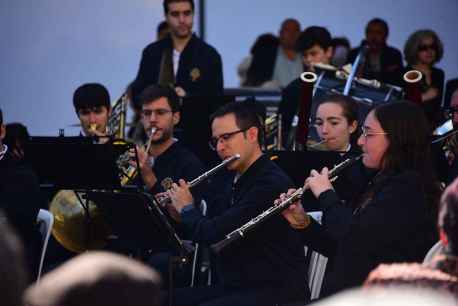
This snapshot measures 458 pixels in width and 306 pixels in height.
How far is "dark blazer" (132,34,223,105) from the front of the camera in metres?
6.91

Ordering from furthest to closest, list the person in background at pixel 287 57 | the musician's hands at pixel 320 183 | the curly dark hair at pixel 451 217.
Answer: the person in background at pixel 287 57 < the musician's hands at pixel 320 183 < the curly dark hair at pixel 451 217

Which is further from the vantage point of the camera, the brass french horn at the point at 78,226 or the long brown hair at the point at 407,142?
the brass french horn at the point at 78,226

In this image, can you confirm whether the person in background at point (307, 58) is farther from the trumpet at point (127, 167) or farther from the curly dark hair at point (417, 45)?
the trumpet at point (127, 167)

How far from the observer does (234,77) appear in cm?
909

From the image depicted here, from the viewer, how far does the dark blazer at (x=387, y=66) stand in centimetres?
697

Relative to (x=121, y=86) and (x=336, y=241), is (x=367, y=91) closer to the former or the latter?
(x=336, y=241)

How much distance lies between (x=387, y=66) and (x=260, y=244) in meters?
3.29

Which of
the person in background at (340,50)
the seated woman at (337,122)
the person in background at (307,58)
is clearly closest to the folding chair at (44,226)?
the seated woman at (337,122)

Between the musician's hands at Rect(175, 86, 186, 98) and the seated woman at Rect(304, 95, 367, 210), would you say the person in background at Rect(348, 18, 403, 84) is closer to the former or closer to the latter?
the musician's hands at Rect(175, 86, 186, 98)

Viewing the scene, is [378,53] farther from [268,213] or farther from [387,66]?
[268,213]

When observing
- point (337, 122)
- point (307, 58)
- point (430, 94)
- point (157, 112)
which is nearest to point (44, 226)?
point (157, 112)

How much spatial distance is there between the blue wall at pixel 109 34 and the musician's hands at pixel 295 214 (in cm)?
379

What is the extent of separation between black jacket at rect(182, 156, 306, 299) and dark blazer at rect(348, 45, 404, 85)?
87.6 inches

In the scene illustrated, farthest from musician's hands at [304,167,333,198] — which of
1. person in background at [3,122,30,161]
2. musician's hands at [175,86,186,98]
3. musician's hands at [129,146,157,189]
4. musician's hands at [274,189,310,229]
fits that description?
person in background at [3,122,30,161]
